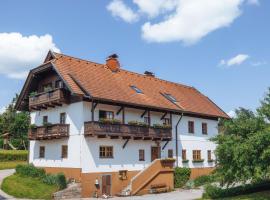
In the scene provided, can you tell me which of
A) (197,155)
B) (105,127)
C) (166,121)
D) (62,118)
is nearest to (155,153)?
(166,121)

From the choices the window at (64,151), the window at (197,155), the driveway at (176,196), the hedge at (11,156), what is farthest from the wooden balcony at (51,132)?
the hedge at (11,156)

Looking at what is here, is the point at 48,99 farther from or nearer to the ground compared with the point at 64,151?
farther from the ground

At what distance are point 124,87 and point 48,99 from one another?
7144 millimetres

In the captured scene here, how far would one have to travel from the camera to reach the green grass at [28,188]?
2678 centimetres

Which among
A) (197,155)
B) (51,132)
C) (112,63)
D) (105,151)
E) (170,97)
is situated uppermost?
(112,63)

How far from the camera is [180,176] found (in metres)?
34.9

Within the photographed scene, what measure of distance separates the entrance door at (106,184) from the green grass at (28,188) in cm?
381

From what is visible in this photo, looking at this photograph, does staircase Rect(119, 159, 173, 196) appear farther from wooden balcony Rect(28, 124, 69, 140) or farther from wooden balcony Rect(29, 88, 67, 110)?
wooden balcony Rect(29, 88, 67, 110)

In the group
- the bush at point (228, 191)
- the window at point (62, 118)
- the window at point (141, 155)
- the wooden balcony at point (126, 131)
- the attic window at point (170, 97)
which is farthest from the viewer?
the attic window at point (170, 97)

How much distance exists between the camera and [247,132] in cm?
2434

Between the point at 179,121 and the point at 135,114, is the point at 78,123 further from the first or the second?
the point at 179,121

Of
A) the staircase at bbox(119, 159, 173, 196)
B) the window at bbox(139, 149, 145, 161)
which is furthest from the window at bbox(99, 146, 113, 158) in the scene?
the window at bbox(139, 149, 145, 161)

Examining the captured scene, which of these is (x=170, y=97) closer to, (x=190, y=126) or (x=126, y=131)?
(x=190, y=126)

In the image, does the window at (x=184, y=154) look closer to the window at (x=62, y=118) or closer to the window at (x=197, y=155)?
the window at (x=197, y=155)
